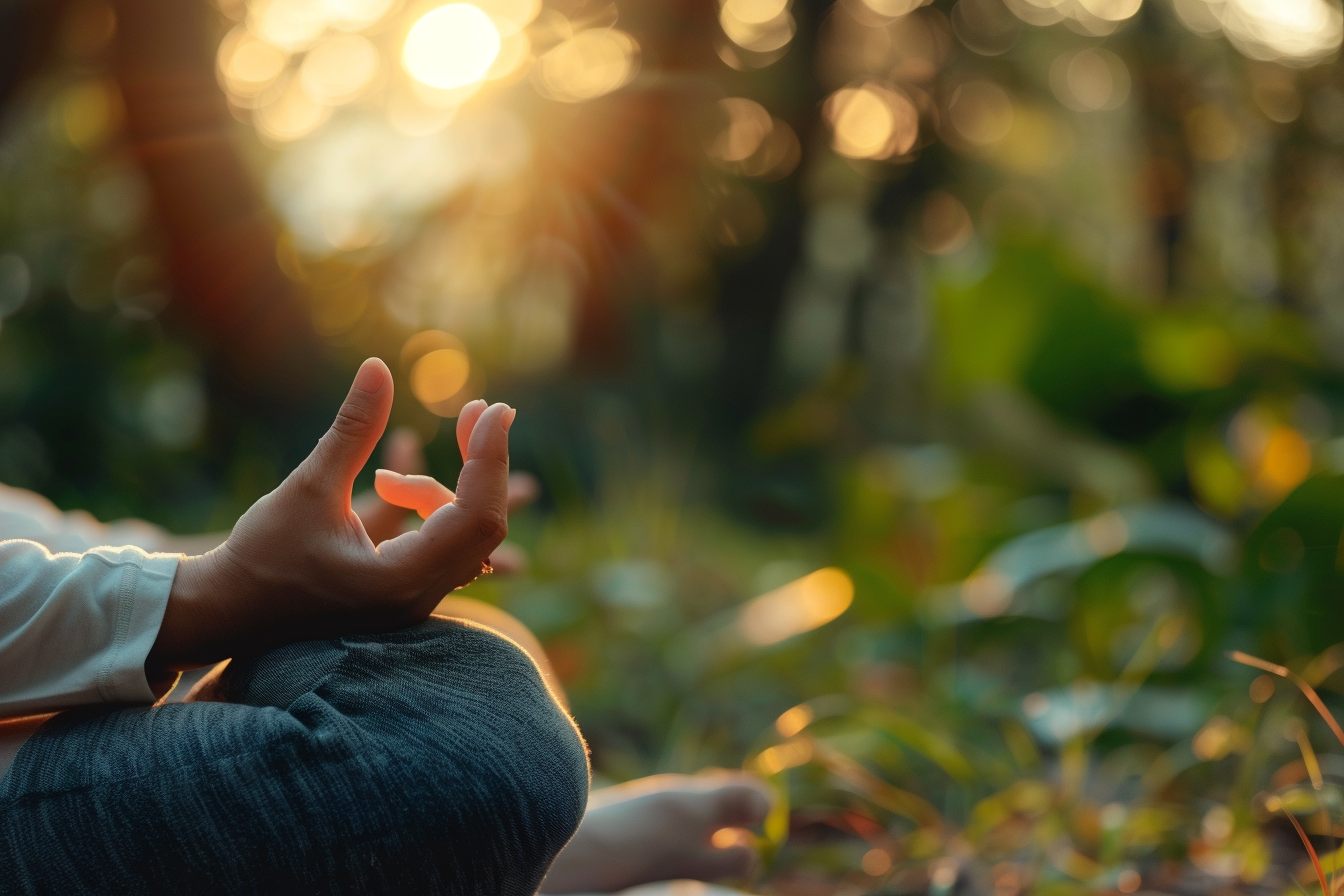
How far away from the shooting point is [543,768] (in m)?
0.43

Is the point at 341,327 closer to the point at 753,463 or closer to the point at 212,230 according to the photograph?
the point at 212,230

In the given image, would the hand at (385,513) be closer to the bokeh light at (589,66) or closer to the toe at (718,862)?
A: the toe at (718,862)

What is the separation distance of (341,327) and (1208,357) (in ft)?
5.96

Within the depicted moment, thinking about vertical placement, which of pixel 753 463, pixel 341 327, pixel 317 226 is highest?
pixel 317 226

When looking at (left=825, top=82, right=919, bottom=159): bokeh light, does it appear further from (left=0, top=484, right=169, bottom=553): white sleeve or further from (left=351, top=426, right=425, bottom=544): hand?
(left=0, top=484, right=169, bottom=553): white sleeve

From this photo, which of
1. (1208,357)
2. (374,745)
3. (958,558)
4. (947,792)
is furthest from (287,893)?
(1208,357)

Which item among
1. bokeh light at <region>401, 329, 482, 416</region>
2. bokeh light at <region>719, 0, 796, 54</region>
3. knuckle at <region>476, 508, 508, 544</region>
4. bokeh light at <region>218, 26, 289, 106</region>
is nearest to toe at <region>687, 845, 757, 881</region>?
knuckle at <region>476, 508, 508, 544</region>

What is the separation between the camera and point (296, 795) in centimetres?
40

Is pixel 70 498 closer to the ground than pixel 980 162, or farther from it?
closer to the ground

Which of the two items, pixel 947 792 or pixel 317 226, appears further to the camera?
pixel 317 226

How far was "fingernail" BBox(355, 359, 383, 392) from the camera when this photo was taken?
413mm

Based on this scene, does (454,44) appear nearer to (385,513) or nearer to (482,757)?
(385,513)

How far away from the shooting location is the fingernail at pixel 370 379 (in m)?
0.41

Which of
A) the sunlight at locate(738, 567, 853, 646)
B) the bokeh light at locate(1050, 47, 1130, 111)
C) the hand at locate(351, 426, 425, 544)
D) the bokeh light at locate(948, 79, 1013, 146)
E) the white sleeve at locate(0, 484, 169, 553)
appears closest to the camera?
the white sleeve at locate(0, 484, 169, 553)
